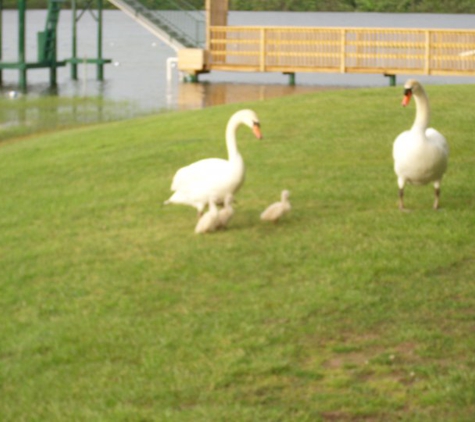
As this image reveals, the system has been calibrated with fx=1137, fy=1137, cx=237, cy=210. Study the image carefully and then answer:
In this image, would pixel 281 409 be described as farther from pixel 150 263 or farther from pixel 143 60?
pixel 143 60

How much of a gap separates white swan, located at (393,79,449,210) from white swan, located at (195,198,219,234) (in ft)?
5.43

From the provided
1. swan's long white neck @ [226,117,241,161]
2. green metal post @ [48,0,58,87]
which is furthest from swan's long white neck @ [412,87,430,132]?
green metal post @ [48,0,58,87]

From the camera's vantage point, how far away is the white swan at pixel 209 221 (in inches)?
363

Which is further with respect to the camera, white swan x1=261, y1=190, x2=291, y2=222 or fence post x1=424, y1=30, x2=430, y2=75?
fence post x1=424, y1=30, x2=430, y2=75

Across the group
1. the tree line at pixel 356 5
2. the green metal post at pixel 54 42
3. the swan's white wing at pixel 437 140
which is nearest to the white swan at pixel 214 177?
the swan's white wing at pixel 437 140

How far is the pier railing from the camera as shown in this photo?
32875 mm

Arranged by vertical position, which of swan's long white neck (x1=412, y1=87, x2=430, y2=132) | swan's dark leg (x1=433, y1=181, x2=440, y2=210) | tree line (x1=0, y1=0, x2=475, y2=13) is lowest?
swan's dark leg (x1=433, y1=181, x2=440, y2=210)

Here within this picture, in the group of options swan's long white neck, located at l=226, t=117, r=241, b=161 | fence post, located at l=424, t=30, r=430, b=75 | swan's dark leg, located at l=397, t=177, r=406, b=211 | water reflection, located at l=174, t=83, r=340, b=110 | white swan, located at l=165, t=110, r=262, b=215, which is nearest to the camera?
white swan, located at l=165, t=110, r=262, b=215

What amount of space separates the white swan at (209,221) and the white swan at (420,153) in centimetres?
165

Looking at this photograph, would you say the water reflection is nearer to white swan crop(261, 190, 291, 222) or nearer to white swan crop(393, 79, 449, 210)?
white swan crop(393, 79, 449, 210)

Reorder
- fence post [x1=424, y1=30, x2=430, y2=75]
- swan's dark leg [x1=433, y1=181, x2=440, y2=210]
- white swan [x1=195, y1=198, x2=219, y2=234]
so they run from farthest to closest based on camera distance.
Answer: fence post [x1=424, y1=30, x2=430, y2=75] < swan's dark leg [x1=433, y1=181, x2=440, y2=210] < white swan [x1=195, y1=198, x2=219, y2=234]

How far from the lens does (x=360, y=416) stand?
5930 millimetres

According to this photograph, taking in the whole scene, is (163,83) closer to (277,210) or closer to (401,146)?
(401,146)

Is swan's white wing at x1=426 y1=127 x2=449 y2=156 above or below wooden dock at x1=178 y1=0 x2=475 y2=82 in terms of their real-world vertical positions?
below
